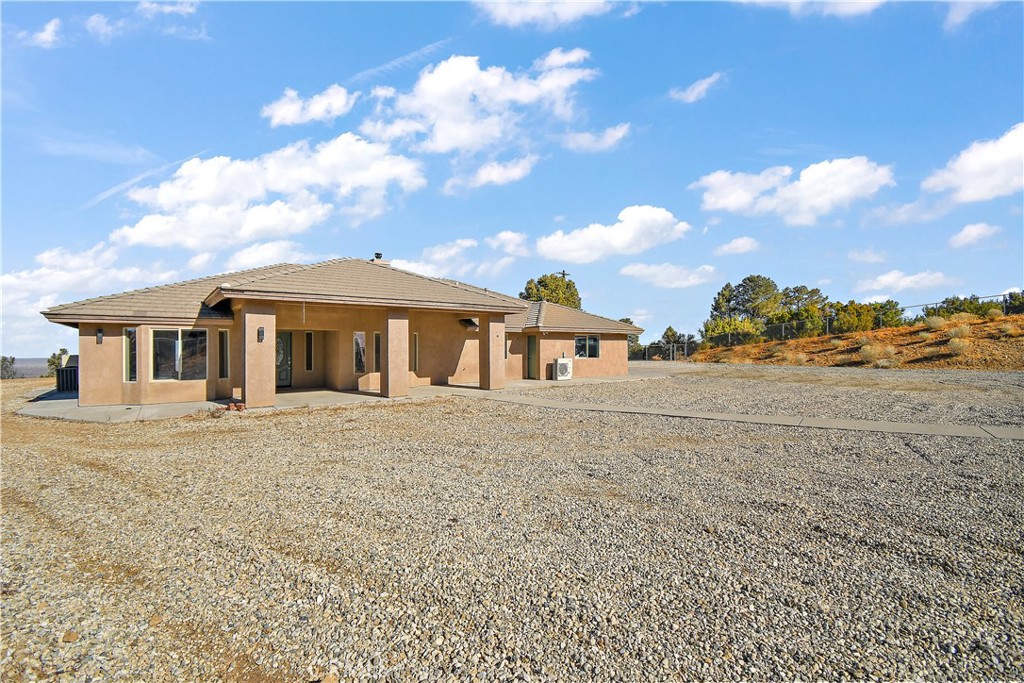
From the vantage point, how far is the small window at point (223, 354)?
16.3m

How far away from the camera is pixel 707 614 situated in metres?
3.47

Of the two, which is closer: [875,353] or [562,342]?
[562,342]

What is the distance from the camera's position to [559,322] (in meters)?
24.3

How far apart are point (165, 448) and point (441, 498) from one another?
595 centimetres

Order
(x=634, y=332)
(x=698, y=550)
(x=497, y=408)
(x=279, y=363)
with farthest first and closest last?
(x=634, y=332) < (x=279, y=363) < (x=497, y=408) < (x=698, y=550)

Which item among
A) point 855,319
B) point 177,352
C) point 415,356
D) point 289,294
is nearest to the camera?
point 289,294

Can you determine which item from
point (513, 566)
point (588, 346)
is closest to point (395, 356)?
point (588, 346)

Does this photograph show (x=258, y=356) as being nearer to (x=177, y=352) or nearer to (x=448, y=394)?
(x=177, y=352)

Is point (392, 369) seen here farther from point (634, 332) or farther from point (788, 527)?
point (634, 332)

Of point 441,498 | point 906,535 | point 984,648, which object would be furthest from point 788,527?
point 441,498

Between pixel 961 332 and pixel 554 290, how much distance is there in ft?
91.6

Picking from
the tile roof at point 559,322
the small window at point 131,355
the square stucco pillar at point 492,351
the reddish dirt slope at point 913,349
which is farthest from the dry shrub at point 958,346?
the small window at point 131,355

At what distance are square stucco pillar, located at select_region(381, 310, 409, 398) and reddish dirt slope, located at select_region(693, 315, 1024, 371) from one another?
26.7 meters

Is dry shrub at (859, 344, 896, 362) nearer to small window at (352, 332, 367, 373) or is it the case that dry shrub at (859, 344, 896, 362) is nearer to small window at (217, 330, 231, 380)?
small window at (352, 332, 367, 373)
